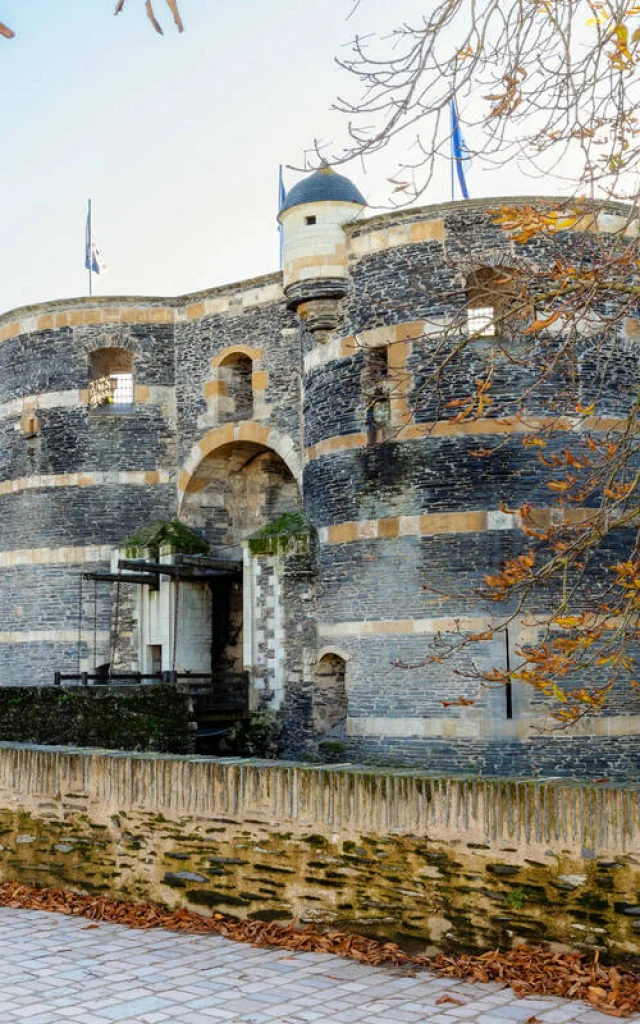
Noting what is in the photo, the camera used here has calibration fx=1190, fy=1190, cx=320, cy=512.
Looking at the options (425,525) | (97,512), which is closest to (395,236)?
(425,525)

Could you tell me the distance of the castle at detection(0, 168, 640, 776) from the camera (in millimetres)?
16531

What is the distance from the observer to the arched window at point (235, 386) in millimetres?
21656

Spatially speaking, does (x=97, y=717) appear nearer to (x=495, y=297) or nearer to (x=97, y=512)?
(x=97, y=512)

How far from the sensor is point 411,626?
55.1 feet

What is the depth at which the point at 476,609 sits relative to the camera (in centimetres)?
1638

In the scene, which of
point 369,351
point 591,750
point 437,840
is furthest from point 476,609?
point 437,840

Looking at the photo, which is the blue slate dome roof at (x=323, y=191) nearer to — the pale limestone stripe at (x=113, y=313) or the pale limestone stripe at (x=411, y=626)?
the pale limestone stripe at (x=113, y=313)

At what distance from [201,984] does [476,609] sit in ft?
34.0

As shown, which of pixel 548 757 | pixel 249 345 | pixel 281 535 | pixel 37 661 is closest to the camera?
pixel 548 757

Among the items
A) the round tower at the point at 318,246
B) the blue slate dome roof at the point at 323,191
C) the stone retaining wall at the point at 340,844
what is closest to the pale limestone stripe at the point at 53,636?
the round tower at the point at 318,246

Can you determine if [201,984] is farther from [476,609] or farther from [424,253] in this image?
[424,253]

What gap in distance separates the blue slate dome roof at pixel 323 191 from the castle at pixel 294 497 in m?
0.04

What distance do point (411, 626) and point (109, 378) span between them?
9276 mm

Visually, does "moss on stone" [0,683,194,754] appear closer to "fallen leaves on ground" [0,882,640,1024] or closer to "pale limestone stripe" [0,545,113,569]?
"pale limestone stripe" [0,545,113,569]
